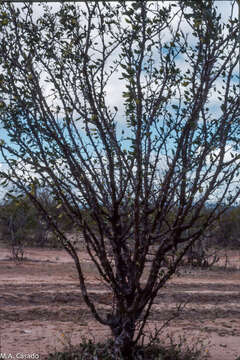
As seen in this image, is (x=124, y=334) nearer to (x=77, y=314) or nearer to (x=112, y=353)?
(x=112, y=353)

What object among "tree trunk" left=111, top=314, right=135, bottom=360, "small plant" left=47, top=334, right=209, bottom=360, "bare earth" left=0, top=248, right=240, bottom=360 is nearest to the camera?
"tree trunk" left=111, top=314, right=135, bottom=360

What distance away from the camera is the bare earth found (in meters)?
5.94

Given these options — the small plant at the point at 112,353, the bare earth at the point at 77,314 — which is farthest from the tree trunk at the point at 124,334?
→ the bare earth at the point at 77,314

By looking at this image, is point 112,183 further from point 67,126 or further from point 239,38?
point 239,38

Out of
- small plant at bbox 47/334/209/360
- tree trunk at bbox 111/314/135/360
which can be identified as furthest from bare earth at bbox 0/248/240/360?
tree trunk at bbox 111/314/135/360

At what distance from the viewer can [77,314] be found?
7.88 m

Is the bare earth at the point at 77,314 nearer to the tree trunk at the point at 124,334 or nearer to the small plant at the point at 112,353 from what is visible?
the small plant at the point at 112,353

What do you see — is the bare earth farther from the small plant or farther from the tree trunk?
the tree trunk

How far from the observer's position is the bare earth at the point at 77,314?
19.5ft

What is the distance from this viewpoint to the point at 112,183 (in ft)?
14.5

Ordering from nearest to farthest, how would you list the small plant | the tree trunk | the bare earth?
the tree trunk
the small plant
the bare earth

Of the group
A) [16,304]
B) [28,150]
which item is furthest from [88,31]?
[16,304]

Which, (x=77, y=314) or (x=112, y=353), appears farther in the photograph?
(x=77, y=314)

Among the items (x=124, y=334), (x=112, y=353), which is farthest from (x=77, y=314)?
(x=124, y=334)
